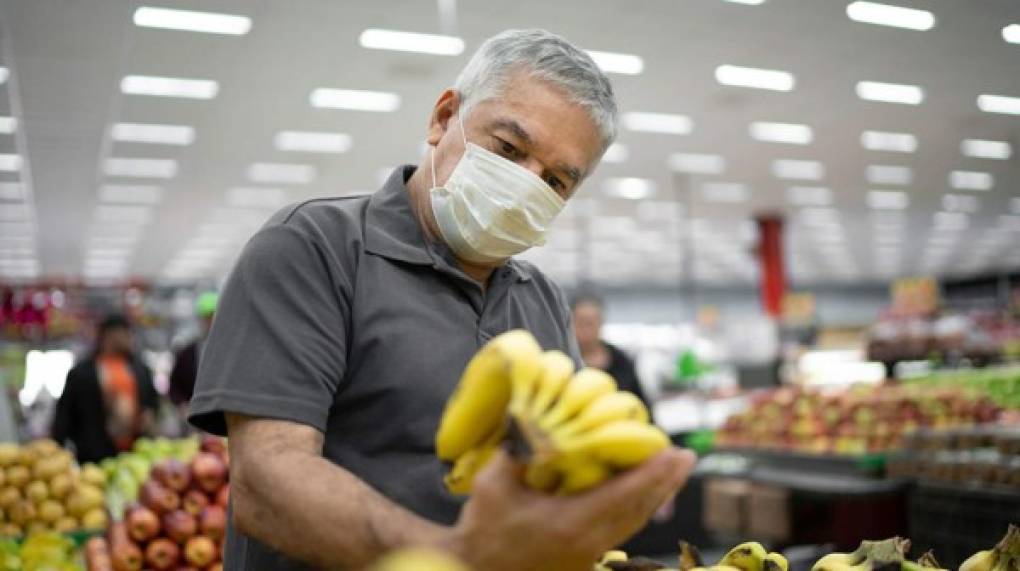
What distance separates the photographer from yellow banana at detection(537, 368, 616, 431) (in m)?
0.89

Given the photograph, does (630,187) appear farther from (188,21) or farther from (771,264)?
(188,21)

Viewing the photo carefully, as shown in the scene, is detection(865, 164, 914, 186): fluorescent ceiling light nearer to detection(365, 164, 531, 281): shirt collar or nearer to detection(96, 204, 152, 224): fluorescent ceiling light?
detection(96, 204, 152, 224): fluorescent ceiling light

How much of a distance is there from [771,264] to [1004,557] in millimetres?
17210

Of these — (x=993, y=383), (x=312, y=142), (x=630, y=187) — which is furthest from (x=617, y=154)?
(x=993, y=383)

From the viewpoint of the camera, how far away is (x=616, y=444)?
860 mm

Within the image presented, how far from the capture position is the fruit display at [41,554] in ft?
8.58

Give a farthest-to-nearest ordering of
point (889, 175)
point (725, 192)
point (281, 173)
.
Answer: point (725, 192), point (889, 175), point (281, 173)

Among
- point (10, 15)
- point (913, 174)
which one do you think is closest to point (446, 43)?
point (10, 15)

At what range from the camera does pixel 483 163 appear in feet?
4.90

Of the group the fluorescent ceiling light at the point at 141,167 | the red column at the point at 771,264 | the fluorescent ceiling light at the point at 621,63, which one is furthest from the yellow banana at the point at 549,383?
the red column at the point at 771,264

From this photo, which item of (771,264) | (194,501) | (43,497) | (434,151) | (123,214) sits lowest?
(771,264)

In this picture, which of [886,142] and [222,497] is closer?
[222,497]

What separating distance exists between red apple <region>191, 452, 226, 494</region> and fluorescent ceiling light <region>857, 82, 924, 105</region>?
3.00m

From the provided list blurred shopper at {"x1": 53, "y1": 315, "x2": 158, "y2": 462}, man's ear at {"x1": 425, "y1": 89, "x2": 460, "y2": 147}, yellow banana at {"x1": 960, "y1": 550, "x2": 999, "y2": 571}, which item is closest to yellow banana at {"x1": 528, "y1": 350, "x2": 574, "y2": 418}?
man's ear at {"x1": 425, "y1": 89, "x2": 460, "y2": 147}
